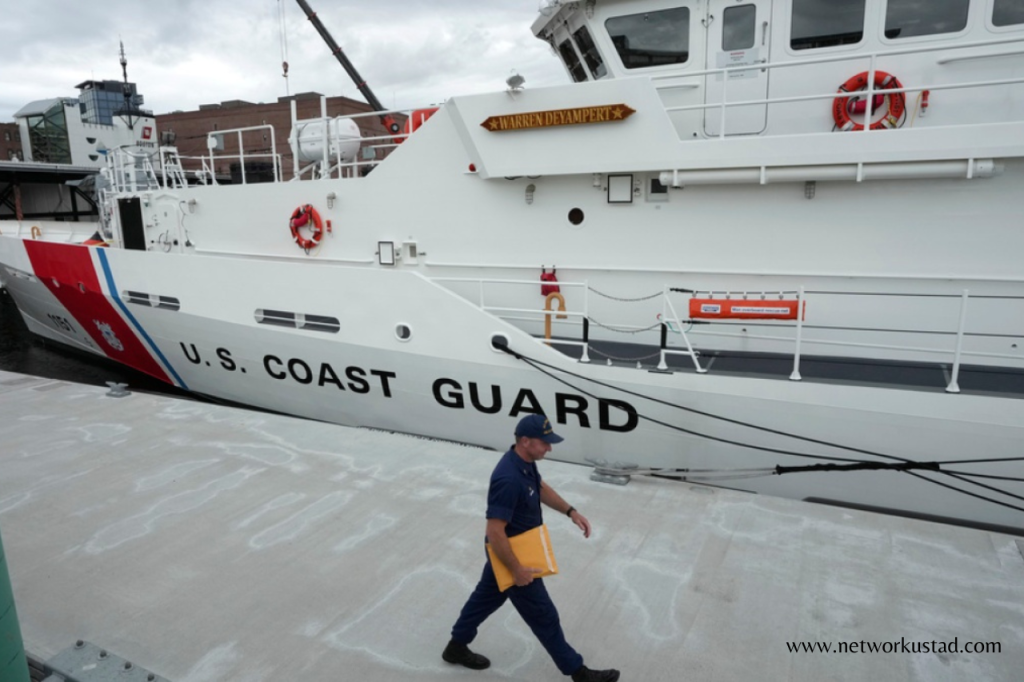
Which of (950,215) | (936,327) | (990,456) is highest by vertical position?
(950,215)

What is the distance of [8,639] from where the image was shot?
6.71 feet

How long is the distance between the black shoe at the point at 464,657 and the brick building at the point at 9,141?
209 feet

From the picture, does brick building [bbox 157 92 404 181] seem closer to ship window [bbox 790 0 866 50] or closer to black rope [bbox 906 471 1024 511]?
ship window [bbox 790 0 866 50]

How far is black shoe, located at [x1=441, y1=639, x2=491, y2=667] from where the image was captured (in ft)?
9.01

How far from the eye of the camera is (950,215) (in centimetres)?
521

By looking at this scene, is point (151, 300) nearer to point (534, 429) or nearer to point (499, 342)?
point (499, 342)

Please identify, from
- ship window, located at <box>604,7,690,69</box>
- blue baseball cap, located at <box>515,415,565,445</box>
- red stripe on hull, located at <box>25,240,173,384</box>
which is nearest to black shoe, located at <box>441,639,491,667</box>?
blue baseball cap, located at <box>515,415,565,445</box>

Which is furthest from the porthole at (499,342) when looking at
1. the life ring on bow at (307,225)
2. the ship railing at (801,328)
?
the life ring on bow at (307,225)

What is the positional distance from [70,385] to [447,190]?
15.2 ft

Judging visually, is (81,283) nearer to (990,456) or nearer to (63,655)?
(63,655)

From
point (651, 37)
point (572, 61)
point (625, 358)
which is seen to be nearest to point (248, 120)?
point (572, 61)

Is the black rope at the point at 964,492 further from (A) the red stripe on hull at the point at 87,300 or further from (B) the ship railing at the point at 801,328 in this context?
(A) the red stripe on hull at the point at 87,300

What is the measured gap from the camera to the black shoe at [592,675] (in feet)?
8.46

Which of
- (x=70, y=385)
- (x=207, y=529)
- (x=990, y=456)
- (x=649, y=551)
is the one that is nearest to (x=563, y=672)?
(x=649, y=551)
